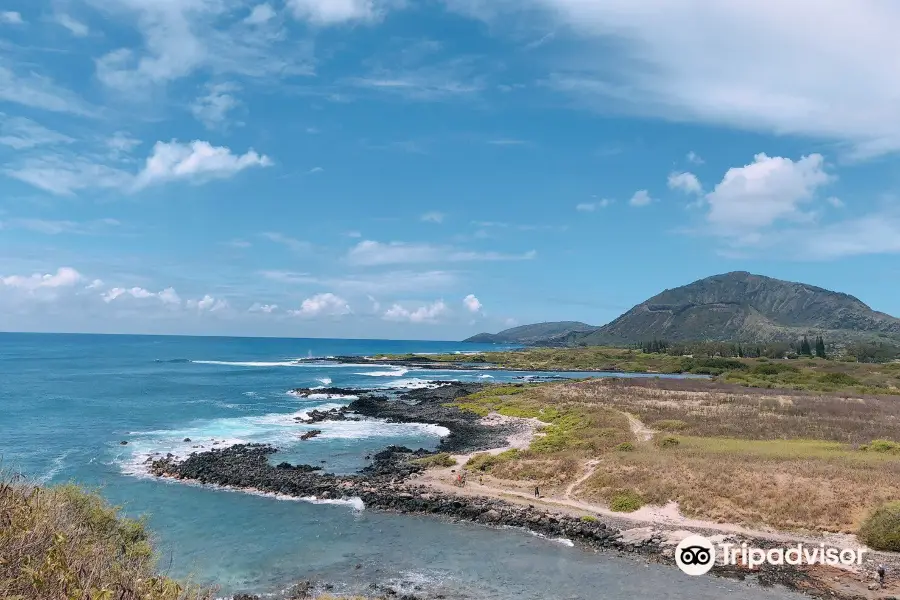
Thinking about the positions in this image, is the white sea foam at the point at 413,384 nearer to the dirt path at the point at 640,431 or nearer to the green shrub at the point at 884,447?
the dirt path at the point at 640,431

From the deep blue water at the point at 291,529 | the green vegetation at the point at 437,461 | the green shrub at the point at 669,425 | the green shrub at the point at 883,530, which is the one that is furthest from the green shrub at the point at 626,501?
the green shrub at the point at 669,425

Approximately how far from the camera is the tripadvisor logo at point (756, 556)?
932 inches

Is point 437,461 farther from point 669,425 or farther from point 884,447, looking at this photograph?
point 884,447

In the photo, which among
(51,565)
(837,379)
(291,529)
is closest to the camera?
(51,565)

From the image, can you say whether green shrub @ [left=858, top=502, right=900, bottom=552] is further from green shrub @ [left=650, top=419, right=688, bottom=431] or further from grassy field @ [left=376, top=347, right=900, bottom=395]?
grassy field @ [left=376, top=347, right=900, bottom=395]

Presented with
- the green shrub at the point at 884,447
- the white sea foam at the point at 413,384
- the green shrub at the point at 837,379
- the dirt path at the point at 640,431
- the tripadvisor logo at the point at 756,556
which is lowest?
the white sea foam at the point at 413,384

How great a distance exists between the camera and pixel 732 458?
119ft

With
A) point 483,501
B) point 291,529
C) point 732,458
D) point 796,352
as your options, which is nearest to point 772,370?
point 732,458

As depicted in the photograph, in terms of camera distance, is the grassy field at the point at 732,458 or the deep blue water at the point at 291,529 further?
the grassy field at the point at 732,458

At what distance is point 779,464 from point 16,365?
17141 cm

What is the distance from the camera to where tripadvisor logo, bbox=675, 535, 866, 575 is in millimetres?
23672

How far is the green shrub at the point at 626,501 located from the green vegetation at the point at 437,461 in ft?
47.7

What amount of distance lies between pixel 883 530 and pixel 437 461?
28.3 meters

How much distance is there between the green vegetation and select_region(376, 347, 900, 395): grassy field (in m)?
66.7
